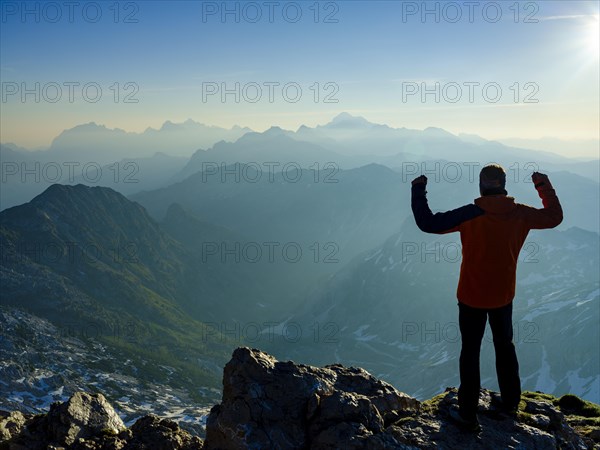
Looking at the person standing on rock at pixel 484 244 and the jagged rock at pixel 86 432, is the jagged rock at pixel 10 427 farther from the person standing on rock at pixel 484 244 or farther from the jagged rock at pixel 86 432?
the person standing on rock at pixel 484 244

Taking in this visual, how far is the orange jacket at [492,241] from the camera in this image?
40.5 ft

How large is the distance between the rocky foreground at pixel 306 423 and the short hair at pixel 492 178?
6.76 metres

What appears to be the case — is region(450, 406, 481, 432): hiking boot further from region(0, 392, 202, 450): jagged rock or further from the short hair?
region(0, 392, 202, 450): jagged rock

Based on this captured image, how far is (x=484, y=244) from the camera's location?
12398 millimetres

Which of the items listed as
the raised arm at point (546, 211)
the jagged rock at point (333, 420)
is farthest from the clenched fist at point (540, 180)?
the jagged rock at point (333, 420)

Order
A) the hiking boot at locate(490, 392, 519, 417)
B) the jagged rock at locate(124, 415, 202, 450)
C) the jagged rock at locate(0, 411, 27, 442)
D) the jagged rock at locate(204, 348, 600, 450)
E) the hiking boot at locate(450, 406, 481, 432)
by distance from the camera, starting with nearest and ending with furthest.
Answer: the jagged rock at locate(204, 348, 600, 450) → the hiking boot at locate(450, 406, 481, 432) → the hiking boot at locate(490, 392, 519, 417) → the jagged rock at locate(124, 415, 202, 450) → the jagged rock at locate(0, 411, 27, 442)

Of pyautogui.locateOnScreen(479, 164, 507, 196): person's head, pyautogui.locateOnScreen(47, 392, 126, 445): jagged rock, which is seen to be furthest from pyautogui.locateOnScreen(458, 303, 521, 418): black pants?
pyautogui.locateOnScreen(47, 392, 126, 445): jagged rock

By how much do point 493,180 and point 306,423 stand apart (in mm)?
8330

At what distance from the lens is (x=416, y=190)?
42.3 feet

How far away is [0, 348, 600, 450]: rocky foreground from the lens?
12.7 meters

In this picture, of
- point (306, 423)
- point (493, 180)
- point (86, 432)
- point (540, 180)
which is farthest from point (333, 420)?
point (540, 180)

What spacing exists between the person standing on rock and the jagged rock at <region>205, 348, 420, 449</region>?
2905mm

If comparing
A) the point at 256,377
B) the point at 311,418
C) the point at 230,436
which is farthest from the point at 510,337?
the point at 230,436

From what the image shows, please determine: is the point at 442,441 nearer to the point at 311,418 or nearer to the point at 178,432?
the point at 311,418
